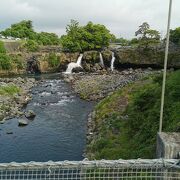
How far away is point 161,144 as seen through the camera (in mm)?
5430

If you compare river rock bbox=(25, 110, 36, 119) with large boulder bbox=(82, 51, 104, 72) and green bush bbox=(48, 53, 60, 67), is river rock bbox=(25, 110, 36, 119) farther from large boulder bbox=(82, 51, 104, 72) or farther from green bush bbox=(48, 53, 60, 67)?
green bush bbox=(48, 53, 60, 67)

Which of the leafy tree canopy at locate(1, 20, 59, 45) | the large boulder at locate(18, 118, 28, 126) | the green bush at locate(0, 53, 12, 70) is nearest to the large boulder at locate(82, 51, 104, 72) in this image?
the green bush at locate(0, 53, 12, 70)

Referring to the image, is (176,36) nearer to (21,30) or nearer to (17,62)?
(17,62)

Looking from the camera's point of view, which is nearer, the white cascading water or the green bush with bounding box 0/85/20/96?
the green bush with bounding box 0/85/20/96

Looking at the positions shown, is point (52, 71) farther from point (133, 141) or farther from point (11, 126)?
point (133, 141)

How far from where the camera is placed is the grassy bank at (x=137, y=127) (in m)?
15.1

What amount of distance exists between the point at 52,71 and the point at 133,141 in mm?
40754

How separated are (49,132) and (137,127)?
27.3 ft

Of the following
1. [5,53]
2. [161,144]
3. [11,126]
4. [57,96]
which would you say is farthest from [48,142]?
[5,53]

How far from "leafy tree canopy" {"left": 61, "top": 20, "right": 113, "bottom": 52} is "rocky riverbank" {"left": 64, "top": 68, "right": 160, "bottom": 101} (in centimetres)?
1139

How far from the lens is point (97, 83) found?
4225cm

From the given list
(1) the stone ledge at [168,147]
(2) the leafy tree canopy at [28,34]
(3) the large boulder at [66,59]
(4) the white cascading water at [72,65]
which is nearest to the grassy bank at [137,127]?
(1) the stone ledge at [168,147]

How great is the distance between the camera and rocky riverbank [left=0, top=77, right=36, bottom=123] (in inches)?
1182

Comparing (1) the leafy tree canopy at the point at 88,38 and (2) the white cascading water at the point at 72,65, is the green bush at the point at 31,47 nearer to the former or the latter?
(1) the leafy tree canopy at the point at 88,38
